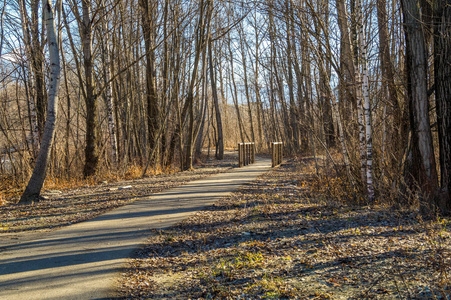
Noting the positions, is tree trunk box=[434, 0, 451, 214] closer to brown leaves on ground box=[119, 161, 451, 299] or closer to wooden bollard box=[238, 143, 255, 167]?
brown leaves on ground box=[119, 161, 451, 299]

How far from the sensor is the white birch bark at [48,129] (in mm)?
8367

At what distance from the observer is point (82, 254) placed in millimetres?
4926

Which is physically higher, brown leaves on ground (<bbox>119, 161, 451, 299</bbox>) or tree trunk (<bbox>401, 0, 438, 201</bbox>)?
tree trunk (<bbox>401, 0, 438, 201</bbox>)

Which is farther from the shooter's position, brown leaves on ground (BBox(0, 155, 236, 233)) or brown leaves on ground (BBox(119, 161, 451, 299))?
brown leaves on ground (BBox(0, 155, 236, 233))

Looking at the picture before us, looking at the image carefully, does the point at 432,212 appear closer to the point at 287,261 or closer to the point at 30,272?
the point at 287,261

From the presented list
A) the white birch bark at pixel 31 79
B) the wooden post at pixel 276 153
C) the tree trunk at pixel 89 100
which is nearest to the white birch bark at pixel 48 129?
the tree trunk at pixel 89 100

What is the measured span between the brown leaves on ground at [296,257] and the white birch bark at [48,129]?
4140 mm

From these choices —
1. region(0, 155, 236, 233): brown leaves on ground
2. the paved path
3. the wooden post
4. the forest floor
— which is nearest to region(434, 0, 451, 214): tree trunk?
the forest floor

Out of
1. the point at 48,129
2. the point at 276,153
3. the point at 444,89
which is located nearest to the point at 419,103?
the point at 444,89

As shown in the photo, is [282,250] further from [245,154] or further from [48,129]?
[245,154]

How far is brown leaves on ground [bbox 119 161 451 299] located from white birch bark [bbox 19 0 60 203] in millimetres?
4140

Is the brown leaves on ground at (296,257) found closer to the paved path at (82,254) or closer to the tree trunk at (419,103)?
the paved path at (82,254)

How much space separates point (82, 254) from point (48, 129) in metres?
4.70

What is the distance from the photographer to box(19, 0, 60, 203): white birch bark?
8.37 metres
